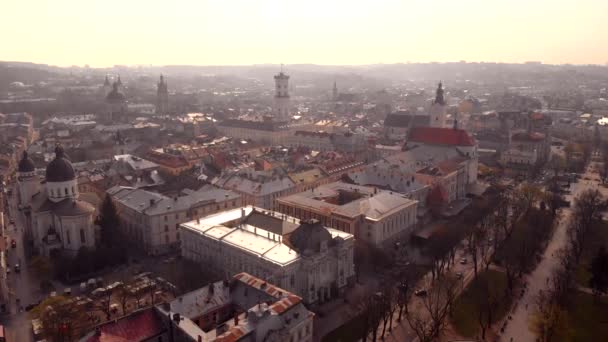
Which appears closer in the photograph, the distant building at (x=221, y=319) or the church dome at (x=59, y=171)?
the distant building at (x=221, y=319)

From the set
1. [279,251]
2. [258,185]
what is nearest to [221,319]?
[279,251]

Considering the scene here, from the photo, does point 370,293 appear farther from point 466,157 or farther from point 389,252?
point 466,157

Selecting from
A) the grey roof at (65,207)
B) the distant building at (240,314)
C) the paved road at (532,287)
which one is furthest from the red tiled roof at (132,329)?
the paved road at (532,287)

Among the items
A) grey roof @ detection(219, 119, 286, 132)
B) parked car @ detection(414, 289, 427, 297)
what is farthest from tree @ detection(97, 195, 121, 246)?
grey roof @ detection(219, 119, 286, 132)

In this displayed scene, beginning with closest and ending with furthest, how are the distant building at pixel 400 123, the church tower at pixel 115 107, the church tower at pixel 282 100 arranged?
the distant building at pixel 400 123, the church tower at pixel 282 100, the church tower at pixel 115 107

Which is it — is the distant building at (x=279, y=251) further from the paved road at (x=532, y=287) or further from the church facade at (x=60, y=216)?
the paved road at (x=532, y=287)

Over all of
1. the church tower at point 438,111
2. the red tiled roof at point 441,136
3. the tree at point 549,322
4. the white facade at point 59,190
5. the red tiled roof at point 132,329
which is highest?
the church tower at point 438,111

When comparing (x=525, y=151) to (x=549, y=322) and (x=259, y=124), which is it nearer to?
(x=259, y=124)
